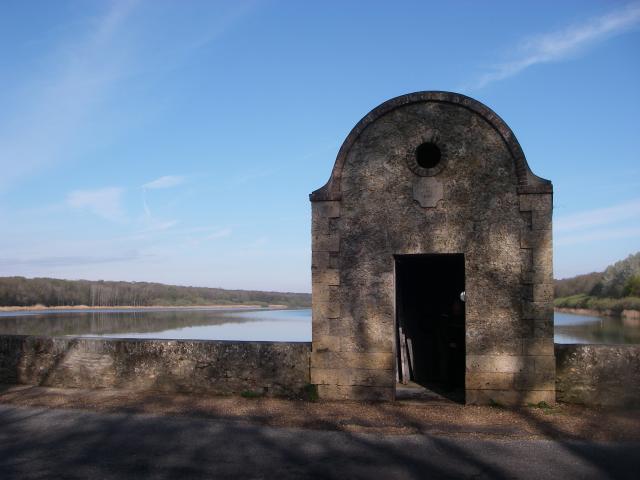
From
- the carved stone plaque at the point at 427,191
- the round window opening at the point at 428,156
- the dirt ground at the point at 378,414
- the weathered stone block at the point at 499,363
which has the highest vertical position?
the round window opening at the point at 428,156

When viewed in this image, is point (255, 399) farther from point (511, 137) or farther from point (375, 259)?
point (511, 137)

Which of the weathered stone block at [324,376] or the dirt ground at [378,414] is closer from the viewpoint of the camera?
the dirt ground at [378,414]

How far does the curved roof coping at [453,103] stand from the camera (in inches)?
259

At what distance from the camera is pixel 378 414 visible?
6.16m

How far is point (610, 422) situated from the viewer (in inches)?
228

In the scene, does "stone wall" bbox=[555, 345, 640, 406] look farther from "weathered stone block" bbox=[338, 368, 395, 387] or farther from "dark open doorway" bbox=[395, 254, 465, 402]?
"weathered stone block" bbox=[338, 368, 395, 387]

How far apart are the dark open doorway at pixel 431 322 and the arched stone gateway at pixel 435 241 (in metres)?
1.08

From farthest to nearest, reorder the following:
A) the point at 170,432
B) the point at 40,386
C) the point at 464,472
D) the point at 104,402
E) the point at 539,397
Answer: the point at 40,386 → the point at 104,402 → the point at 539,397 → the point at 170,432 → the point at 464,472

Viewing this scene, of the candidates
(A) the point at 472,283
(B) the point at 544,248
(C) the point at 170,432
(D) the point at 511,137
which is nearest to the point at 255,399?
(C) the point at 170,432

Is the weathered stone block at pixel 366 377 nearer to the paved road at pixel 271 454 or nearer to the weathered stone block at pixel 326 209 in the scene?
the paved road at pixel 271 454

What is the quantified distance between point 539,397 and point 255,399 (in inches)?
135

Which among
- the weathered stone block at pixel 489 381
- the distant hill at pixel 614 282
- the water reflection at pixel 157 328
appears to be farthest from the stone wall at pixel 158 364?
the distant hill at pixel 614 282

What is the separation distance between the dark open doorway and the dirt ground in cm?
185

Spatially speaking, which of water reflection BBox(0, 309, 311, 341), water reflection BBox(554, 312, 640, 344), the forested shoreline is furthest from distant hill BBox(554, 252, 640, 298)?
water reflection BBox(0, 309, 311, 341)
